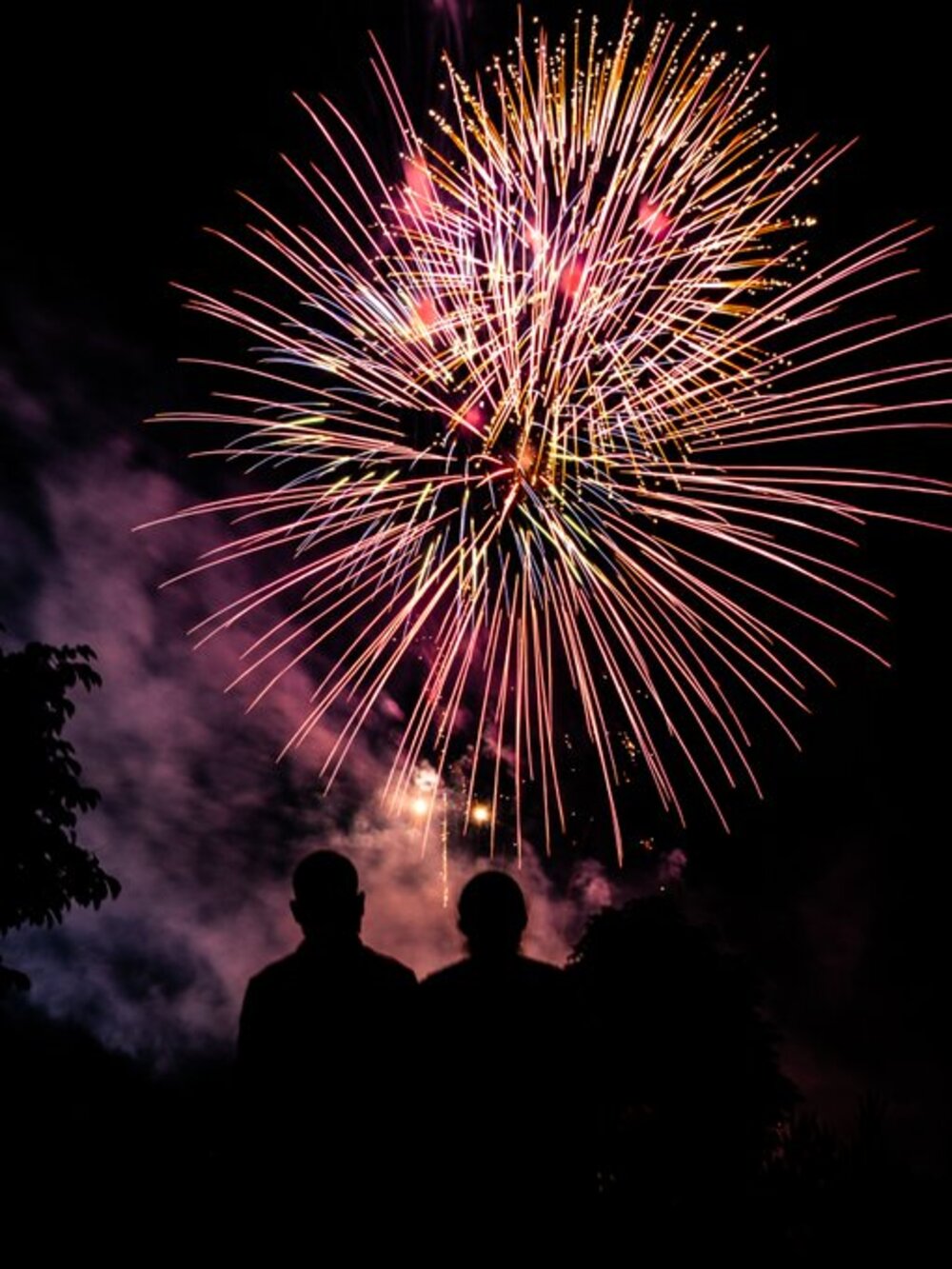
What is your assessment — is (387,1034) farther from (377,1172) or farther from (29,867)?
(29,867)

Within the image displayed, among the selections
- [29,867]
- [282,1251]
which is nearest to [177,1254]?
[282,1251]

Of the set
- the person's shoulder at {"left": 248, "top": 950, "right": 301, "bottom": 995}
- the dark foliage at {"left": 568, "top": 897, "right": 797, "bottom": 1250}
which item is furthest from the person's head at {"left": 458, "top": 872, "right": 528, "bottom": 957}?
the dark foliage at {"left": 568, "top": 897, "right": 797, "bottom": 1250}

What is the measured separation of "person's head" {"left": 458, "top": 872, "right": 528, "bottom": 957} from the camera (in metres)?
2.95

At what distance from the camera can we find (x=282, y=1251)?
265 cm

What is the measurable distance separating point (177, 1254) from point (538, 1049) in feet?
8.21

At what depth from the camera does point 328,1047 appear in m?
2.79

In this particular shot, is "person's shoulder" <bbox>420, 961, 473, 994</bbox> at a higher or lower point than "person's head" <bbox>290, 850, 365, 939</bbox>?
lower

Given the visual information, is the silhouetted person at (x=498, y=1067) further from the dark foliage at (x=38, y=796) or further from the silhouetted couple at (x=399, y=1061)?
the dark foliage at (x=38, y=796)

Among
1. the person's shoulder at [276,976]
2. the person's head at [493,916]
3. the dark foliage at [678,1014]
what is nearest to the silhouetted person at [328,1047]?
the person's shoulder at [276,976]

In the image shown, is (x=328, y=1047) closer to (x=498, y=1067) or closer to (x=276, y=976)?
(x=276, y=976)

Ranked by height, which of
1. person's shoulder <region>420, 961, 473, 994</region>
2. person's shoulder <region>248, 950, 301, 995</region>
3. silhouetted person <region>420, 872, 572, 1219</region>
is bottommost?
silhouetted person <region>420, 872, 572, 1219</region>

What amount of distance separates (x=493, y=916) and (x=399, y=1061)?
558 millimetres

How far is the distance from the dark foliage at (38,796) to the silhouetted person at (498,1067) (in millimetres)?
7103

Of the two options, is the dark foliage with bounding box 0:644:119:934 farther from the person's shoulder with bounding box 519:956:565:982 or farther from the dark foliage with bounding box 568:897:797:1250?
the dark foliage with bounding box 568:897:797:1250
